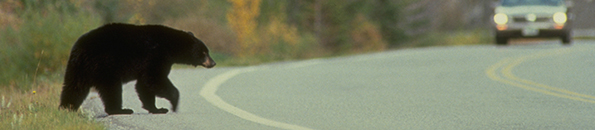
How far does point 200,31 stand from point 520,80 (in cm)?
1281

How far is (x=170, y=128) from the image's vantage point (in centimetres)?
791

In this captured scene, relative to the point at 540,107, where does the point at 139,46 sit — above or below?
above

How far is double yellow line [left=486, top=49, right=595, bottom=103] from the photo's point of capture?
11.5 m

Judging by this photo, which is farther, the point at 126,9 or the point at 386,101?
the point at 126,9

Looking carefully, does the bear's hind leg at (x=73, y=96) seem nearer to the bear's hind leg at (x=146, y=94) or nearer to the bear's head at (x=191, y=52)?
the bear's hind leg at (x=146, y=94)

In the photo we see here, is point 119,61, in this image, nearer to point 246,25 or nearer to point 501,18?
point 246,25

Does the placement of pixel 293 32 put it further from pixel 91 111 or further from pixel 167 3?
pixel 91 111

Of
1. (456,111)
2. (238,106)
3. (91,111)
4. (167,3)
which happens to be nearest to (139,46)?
(91,111)

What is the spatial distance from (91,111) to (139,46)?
1.41 metres

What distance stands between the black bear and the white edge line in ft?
3.21

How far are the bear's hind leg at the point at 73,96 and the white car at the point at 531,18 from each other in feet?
60.2

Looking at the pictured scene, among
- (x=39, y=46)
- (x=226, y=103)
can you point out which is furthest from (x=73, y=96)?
(x=39, y=46)

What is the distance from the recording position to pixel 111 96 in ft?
26.2

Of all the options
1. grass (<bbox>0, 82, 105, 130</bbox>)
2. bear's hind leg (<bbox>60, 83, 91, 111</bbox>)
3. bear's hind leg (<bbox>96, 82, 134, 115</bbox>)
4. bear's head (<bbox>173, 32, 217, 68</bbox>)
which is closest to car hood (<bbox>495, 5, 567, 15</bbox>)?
grass (<bbox>0, 82, 105, 130</bbox>)
